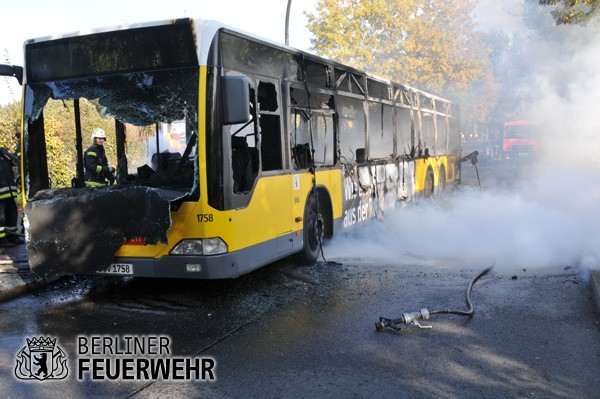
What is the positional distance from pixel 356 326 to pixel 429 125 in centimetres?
1079

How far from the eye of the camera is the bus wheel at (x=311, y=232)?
25.7 ft

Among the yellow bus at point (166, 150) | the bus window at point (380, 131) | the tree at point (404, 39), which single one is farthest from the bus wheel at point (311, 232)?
the tree at point (404, 39)

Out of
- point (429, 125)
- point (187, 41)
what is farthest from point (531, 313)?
point (429, 125)

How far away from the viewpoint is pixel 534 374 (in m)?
4.22

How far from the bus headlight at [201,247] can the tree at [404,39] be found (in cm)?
2416

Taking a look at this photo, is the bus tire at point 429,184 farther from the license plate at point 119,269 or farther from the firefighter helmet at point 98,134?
the license plate at point 119,269

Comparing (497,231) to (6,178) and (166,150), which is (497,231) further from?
(6,178)

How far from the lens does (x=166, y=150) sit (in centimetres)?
627

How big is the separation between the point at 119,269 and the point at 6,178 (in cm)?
499

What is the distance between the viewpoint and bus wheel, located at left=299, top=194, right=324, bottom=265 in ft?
25.7

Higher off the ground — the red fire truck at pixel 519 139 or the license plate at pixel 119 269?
the red fire truck at pixel 519 139

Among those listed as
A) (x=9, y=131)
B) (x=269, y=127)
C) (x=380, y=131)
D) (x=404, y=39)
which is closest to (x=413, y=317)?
(x=269, y=127)

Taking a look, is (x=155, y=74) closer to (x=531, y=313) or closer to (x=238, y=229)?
(x=238, y=229)

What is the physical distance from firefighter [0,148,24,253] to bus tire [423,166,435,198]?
9.48 m
